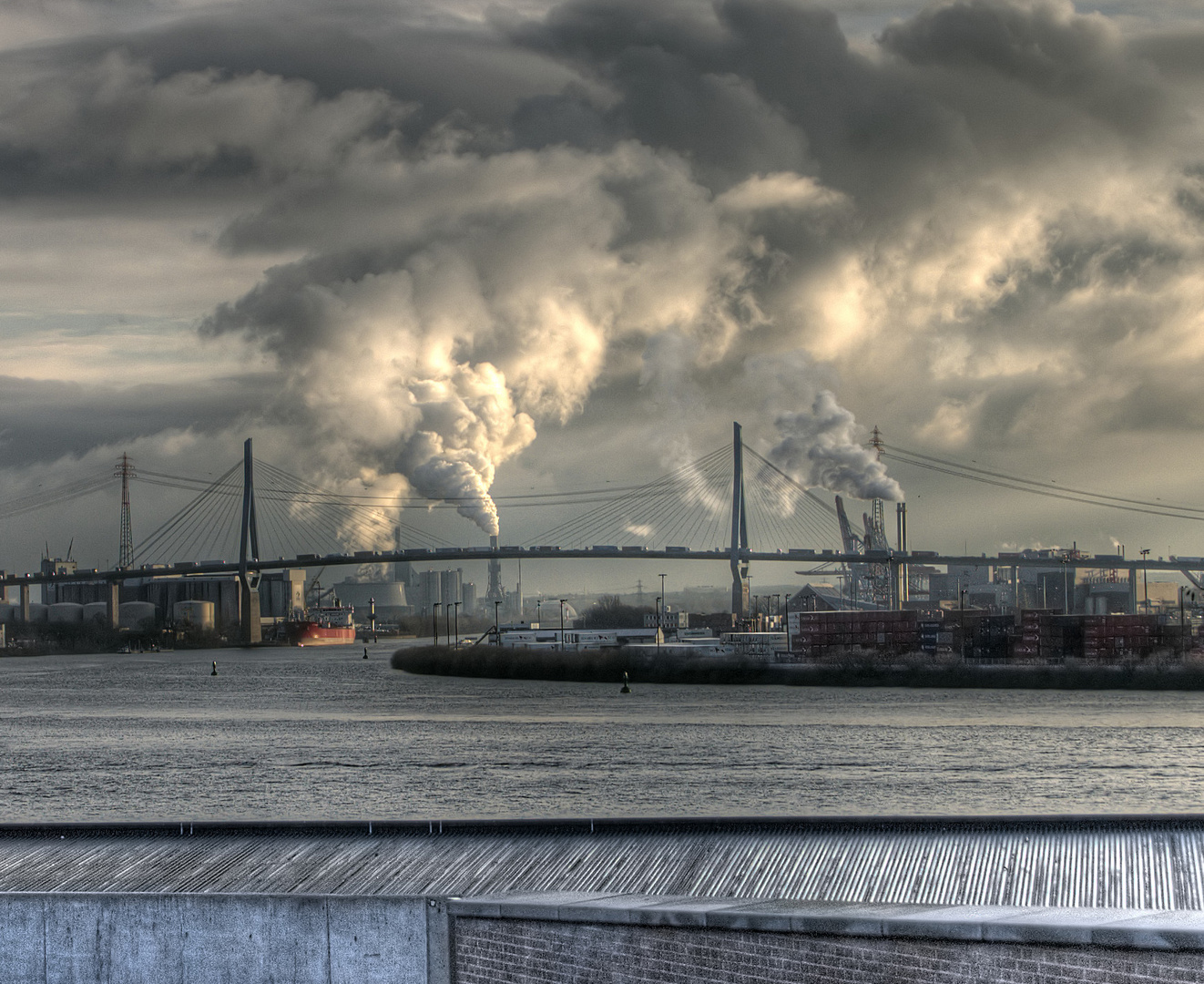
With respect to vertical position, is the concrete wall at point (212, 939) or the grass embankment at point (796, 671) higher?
the concrete wall at point (212, 939)

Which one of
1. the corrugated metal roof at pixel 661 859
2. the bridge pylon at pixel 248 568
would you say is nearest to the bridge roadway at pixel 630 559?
the bridge pylon at pixel 248 568

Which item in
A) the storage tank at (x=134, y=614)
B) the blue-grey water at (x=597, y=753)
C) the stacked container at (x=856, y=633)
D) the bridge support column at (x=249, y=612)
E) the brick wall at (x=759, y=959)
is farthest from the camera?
the storage tank at (x=134, y=614)

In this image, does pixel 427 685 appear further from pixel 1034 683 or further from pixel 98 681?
pixel 1034 683

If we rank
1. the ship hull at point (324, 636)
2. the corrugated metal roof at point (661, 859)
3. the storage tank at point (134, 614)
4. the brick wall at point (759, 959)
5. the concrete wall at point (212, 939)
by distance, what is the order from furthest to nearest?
the storage tank at point (134, 614), the ship hull at point (324, 636), the corrugated metal roof at point (661, 859), the concrete wall at point (212, 939), the brick wall at point (759, 959)

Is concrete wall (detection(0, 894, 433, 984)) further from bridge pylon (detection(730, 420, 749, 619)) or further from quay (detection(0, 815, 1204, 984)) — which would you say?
bridge pylon (detection(730, 420, 749, 619))

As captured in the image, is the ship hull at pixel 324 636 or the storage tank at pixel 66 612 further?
the storage tank at pixel 66 612

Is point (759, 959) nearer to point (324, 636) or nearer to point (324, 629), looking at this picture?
point (324, 636)

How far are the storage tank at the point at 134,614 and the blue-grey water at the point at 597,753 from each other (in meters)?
58.5

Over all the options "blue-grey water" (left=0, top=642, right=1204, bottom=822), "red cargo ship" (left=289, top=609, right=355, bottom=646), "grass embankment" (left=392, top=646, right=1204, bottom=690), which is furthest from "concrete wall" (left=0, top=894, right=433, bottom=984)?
"red cargo ship" (left=289, top=609, right=355, bottom=646)

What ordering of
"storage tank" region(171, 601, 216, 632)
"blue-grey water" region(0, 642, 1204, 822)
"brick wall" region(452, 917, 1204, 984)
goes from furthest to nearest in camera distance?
1. "storage tank" region(171, 601, 216, 632)
2. "blue-grey water" region(0, 642, 1204, 822)
3. "brick wall" region(452, 917, 1204, 984)

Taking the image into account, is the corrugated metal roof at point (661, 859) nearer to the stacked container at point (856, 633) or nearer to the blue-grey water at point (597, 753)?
the blue-grey water at point (597, 753)

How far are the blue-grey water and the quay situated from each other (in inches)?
69.0

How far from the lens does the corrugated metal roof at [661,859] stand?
27.2 feet

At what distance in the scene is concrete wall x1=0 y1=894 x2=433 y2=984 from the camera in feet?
22.3
